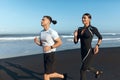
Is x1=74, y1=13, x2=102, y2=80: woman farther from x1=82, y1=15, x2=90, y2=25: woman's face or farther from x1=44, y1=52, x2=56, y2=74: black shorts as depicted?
x1=44, y1=52, x2=56, y2=74: black shorts

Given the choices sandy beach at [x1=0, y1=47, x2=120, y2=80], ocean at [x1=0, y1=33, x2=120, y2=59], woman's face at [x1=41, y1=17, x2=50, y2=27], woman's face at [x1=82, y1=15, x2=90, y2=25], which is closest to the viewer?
woman's face at [x1=41, y1=17, x2=50, y2=27]

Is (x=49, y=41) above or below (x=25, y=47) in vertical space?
above

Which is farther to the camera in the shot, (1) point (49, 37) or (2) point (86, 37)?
(2) point (86, 37)

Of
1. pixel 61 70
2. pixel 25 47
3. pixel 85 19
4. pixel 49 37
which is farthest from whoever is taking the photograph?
pixel 25 47

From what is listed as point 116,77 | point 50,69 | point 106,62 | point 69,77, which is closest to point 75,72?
point 69,77

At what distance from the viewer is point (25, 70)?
38.5 ft

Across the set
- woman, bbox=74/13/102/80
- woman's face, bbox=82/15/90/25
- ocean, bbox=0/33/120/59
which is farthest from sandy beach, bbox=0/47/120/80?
ocean, bbox=0/33/120/59

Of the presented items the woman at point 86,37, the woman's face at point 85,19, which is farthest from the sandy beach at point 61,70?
the woman's face at point 85,19

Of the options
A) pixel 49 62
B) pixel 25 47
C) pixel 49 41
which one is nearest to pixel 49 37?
pixel 49 41

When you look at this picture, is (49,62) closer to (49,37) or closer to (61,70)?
(49,37)

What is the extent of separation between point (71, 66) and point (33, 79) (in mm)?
3144

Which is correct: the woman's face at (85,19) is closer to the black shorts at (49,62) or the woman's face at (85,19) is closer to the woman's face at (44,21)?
the woman's face at (44,21)

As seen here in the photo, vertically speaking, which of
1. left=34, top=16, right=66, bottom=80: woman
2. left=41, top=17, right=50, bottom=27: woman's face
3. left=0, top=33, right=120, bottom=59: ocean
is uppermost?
left=41, top=17, right=50, bottom=27: woman's face

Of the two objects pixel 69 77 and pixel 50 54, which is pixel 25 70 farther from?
pixel 50 54
